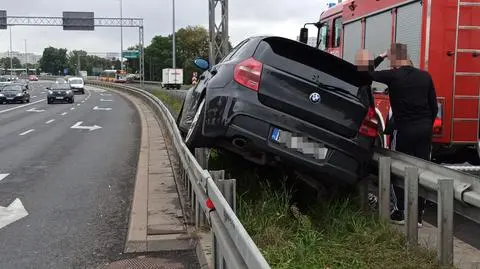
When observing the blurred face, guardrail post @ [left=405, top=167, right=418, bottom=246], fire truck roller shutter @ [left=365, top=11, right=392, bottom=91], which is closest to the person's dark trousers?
the blurred face

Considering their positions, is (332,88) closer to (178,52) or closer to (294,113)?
(294,113)

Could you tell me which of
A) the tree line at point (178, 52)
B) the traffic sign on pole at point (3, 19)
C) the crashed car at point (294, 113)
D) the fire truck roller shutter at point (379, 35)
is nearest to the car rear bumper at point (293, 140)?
the crashed car at point (294, 113)

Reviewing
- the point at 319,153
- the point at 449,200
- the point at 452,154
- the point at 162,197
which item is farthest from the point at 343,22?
the point at 449,200

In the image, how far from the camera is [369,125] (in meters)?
5.48

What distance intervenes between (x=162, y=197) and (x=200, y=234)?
7.26 ft

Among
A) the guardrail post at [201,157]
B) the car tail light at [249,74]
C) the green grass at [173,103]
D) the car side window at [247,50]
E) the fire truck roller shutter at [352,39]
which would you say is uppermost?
the fire truck roller shutter at [352,39]

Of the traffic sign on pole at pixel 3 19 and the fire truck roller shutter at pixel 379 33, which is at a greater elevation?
the traffic sign on pole at pixel 3 19

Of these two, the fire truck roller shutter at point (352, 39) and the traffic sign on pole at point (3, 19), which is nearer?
the fire truck roller shutter at point (352, 39)

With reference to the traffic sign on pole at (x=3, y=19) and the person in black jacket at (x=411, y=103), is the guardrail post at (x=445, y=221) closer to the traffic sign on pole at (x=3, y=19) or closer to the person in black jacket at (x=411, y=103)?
the person in black jacket at (x=411, y=103)

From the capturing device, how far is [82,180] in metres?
9.45

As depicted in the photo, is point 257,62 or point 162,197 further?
point 162,197

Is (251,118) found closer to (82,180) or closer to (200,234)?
(200,234)

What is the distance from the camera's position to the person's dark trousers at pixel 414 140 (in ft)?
19.2

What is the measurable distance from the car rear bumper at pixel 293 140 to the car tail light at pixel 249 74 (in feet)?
0.27
